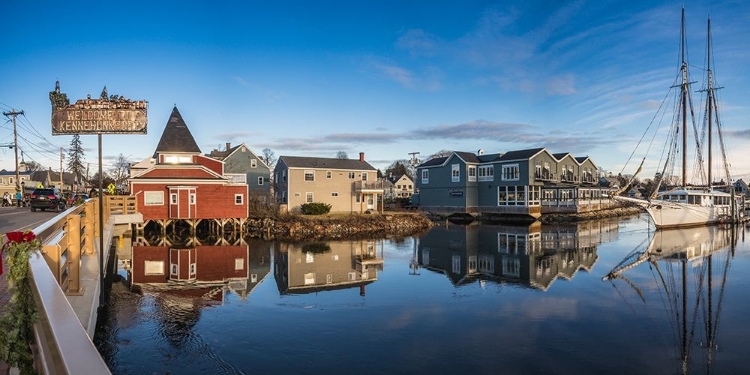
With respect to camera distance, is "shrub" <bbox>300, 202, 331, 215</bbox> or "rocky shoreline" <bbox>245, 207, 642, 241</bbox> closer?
"rocky shoreline" <bbox>245, 207, 642, 241</bbox>

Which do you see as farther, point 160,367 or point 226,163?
point 226,163

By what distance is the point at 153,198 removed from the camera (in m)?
36.5

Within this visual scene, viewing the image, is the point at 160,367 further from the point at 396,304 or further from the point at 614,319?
the point at 614,319

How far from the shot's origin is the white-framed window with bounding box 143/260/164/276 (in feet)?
66.1

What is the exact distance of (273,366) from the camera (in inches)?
376

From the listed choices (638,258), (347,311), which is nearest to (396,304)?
(347,311)

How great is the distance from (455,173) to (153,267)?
4379 centimetres

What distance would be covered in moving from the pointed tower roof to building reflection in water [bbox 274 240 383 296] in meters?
16.9

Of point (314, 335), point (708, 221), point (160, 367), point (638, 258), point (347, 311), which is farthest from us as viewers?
point (708, 221)

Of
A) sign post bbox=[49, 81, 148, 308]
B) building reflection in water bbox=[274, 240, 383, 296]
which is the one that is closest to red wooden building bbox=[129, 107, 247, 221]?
building reflection in water bbox=[274, 240, 383, 296]

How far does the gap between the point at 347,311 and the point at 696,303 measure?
1154cm

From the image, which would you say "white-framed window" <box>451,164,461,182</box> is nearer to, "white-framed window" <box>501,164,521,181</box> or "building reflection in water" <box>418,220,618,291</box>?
"white-framed window" <box>501,164,521,181</box>

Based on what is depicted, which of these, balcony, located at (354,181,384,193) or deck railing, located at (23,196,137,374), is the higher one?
balcony, located at (354,181,384,193)

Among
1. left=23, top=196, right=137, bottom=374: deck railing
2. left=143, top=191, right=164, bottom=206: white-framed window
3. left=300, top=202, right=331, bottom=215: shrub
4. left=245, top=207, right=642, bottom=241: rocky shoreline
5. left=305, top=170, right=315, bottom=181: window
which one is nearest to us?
left=23, top=196, right=137, bottom=374: deck railing
